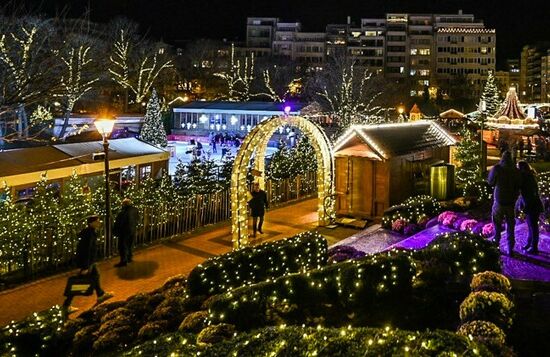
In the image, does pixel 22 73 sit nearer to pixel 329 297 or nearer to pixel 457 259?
pixel 329 297

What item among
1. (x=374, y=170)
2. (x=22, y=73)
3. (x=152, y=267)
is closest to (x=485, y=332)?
(x=152, y=267)

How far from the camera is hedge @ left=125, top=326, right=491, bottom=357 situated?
4.35 m

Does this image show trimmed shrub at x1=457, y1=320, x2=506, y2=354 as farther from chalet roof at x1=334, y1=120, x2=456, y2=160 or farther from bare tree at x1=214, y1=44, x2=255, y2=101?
bare tree at x1=214, y1=44, x2=255, y2=101

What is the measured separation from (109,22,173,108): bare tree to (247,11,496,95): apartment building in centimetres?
4392

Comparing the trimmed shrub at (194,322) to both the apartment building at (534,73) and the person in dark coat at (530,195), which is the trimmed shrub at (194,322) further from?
the apartment building at (534,73)

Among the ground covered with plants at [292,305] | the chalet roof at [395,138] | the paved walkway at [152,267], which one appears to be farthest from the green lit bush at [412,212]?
the ground covered with plants at [292,305]

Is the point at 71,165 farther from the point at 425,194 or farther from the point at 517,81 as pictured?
the point at 517,81

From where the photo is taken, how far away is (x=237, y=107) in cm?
4656

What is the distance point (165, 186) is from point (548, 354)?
11.1m

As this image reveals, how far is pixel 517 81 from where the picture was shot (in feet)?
468

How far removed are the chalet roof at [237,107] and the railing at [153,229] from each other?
2366 cm

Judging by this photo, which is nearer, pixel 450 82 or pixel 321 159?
pixel 321 159

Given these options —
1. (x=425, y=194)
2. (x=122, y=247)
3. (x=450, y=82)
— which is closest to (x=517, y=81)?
(x=450, y=82)

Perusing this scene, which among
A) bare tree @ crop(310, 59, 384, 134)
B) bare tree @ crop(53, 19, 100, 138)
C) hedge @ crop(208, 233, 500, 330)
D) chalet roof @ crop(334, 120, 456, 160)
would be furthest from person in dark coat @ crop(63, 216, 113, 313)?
bare tree @ crop(310, 59, 384, 134)
